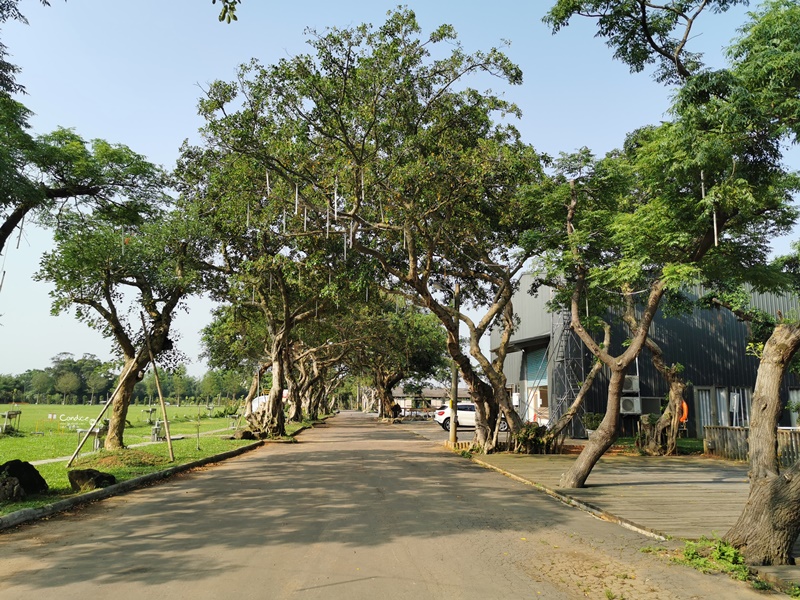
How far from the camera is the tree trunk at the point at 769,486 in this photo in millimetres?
6488

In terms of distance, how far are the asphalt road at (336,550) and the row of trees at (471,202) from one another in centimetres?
184

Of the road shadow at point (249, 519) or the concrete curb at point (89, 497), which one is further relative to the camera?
the concrete curb at point (89, 497)

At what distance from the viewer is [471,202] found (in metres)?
16.9

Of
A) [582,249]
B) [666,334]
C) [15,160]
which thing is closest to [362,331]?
[666,334]

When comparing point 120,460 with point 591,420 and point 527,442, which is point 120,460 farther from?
point 591,420

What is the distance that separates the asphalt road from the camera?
5.73 metres

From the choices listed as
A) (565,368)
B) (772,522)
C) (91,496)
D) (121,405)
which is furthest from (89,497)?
(565,368)

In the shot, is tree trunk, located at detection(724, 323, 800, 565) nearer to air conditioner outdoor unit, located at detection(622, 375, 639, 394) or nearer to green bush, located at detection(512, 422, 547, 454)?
green bush, located at detection(512, 422, 547, 454)

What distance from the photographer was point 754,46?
8203mm

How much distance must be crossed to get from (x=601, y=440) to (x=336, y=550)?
6.77 metres

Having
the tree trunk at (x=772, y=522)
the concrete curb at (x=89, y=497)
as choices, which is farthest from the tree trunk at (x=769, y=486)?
the concrete curb at (x=89, y=497)

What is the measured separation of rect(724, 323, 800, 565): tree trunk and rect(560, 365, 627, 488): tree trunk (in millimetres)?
4327

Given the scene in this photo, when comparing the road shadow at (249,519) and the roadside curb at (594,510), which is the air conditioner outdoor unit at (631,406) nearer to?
the road shadow at (249,519)

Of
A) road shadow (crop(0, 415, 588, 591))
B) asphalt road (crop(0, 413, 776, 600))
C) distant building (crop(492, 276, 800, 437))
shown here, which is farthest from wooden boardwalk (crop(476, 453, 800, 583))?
distant building (crop(492, 276, 800, 437))
